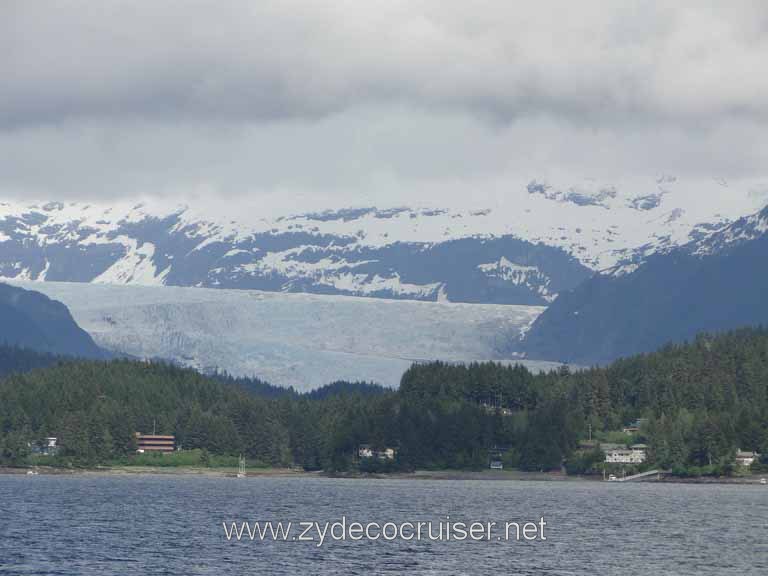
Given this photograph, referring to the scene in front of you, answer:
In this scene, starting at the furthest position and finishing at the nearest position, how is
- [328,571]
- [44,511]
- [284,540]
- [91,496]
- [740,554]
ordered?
[91,496] → [44,511] → [284,540] → [740,554] → [328,571]

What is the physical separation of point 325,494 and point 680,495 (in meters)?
36.3

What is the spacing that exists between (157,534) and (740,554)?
4142 centimetres

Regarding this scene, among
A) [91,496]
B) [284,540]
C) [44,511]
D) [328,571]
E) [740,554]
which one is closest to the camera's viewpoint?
[328,571]

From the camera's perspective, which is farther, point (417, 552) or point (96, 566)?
point (417, 552)

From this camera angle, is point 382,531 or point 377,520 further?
point 377,520

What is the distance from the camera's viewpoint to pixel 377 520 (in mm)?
140750

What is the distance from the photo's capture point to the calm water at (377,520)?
10806 cm

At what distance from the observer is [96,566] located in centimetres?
10656

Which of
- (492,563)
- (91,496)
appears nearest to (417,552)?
(492,563)

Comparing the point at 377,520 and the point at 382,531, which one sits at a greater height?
the point at 377,520

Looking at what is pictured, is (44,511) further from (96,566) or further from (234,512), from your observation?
(96,566)

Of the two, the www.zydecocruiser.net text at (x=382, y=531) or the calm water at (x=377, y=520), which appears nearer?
the calm water at (x=377, y=520)

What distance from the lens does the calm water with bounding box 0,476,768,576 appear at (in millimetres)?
108062

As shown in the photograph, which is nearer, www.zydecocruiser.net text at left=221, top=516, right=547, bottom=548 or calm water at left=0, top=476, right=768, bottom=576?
calm water at left=0, top=476, right=768, bottom=576
